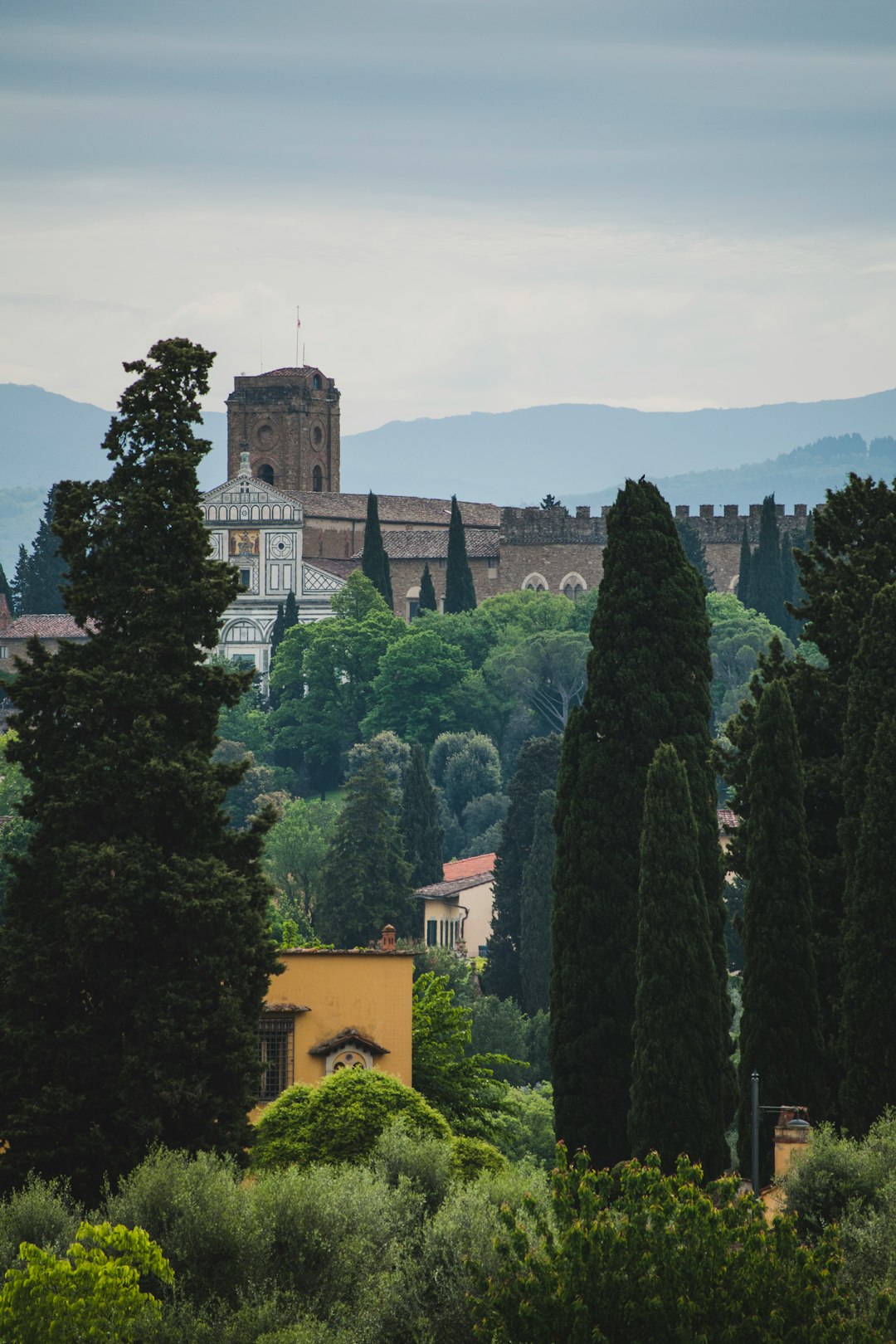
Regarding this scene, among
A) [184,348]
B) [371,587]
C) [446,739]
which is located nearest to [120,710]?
[184,348]

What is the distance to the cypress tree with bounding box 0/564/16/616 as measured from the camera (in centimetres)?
10606

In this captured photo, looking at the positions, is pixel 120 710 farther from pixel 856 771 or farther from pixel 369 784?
pixel 369 784

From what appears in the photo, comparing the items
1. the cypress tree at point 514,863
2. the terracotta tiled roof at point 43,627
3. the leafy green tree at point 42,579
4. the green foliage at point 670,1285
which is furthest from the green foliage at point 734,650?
the green foliage at point 670,1285

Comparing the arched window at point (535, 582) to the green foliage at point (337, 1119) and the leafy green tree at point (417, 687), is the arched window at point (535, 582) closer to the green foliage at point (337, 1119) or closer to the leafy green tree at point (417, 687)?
the leafy green tree at point (417, 687)

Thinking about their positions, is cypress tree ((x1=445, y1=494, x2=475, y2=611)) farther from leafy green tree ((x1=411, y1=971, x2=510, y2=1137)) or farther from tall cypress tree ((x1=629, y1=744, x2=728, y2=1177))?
tall cypress tree ((x1=629, y1=744, x2=728, y2=1177))

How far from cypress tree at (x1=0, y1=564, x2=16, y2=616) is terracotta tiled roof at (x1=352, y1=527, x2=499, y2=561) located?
16.3 m

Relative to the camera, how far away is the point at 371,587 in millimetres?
98625

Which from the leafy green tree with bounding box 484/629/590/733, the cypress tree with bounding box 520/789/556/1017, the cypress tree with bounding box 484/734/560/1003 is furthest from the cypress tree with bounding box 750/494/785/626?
the cypress tree with bounding box 520/789/556/1017

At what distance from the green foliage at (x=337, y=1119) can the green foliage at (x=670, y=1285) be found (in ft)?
24.7

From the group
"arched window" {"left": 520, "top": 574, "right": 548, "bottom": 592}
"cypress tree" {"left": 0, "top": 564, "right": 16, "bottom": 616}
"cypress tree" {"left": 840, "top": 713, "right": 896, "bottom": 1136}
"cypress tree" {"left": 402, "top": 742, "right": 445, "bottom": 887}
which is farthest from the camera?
"arched window" {"left": 520, "top": 574, "right": 548, "bottom": 592}

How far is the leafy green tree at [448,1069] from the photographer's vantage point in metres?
31.1

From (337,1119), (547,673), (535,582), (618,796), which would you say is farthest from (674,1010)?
(535,582)

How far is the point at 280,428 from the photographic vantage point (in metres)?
122

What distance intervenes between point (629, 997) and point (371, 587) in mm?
73928
